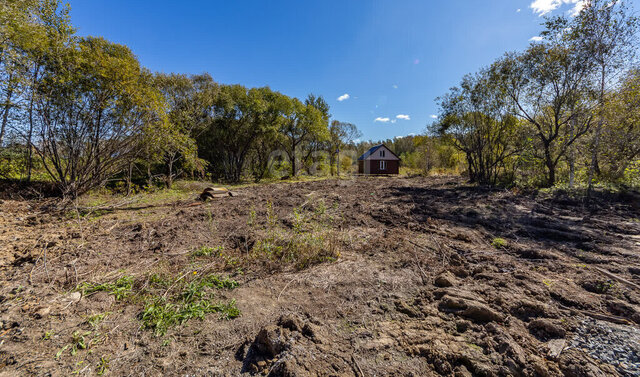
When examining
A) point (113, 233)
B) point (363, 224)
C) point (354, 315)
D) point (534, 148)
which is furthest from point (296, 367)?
point (534, 148)

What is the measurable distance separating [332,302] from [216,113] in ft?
57.2

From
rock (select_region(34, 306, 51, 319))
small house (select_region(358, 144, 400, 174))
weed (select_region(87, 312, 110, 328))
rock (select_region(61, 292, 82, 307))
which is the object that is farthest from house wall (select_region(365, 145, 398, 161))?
rock (select_region(34, 306, 51, 319))

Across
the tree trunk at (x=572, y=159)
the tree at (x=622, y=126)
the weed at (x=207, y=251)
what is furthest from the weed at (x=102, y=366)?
the tree trunk at (x=572, y=159)

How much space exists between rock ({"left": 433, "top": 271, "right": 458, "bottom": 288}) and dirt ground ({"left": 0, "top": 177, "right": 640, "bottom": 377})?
0.02m

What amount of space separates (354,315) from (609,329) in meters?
2.20

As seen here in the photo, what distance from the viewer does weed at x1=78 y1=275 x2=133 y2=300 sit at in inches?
101

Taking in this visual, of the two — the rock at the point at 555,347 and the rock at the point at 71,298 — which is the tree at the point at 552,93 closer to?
the rock at the point at 555,347

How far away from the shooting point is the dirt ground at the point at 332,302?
171 centimetres

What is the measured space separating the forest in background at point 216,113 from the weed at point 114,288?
6164 millimetres

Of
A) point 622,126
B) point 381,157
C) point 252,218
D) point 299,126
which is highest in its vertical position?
point 299,126

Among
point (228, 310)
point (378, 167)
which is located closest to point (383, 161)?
point (378, 167)

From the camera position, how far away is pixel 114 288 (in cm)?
266

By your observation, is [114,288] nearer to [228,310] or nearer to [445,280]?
[228,310]

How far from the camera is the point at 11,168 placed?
733 centimetres
